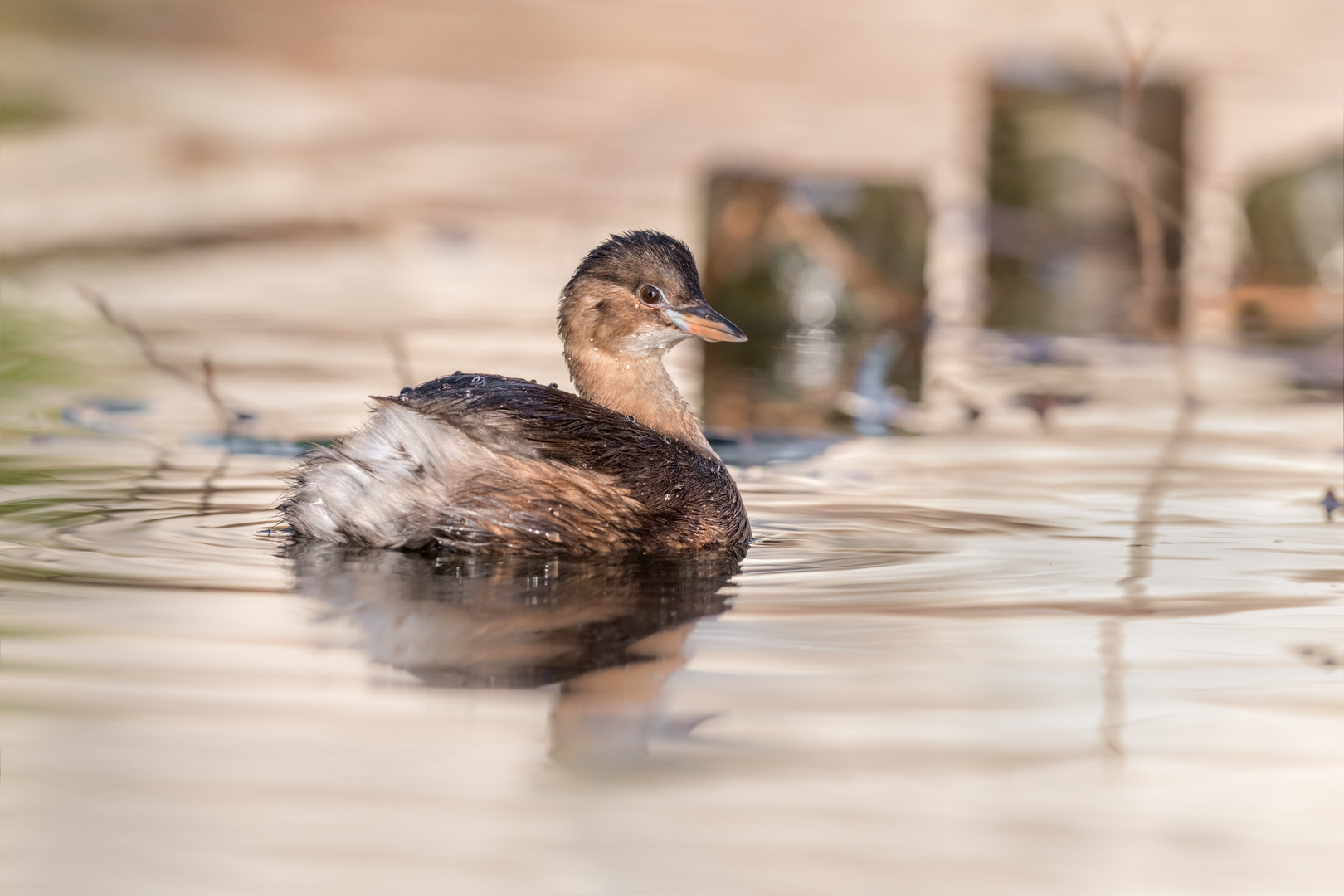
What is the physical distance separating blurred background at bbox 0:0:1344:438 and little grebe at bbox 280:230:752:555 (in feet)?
5.46

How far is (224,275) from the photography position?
39.0 ft

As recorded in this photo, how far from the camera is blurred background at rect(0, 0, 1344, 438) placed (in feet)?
31.6

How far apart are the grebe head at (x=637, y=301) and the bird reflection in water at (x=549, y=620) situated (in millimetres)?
858

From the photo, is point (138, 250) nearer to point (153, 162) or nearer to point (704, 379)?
point (153, 162)

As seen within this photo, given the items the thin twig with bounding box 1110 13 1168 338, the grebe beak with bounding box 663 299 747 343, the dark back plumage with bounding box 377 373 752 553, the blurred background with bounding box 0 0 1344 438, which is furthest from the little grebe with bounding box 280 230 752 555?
the thin twig with bounding box 1110 13 1168 338

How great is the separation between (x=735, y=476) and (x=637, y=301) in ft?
3.39

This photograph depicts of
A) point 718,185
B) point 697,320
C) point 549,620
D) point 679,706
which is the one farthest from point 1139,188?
point 679,706

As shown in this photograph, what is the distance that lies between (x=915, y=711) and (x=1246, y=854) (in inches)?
32.4

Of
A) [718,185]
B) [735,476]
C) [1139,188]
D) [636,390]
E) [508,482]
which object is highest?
[718,185]

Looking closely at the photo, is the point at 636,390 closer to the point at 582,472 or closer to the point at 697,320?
the point at 697,320

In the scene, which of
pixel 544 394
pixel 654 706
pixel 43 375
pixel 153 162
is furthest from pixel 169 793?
pixel 153 162

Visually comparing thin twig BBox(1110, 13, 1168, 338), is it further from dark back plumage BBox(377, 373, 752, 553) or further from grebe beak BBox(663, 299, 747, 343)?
dark back plumage BBox(377, 373, 752, 553)

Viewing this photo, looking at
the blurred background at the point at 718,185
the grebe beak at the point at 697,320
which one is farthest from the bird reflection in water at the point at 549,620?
the blurred background at the point at 718,185

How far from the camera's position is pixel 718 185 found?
11000 millimetres
